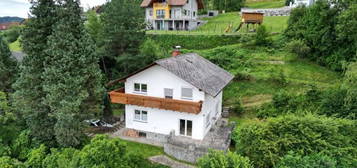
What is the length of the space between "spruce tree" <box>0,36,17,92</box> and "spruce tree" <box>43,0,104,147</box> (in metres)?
7.83

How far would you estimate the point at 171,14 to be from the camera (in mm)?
43312

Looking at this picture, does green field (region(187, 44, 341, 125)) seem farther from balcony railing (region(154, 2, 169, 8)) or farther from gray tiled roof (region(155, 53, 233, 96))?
balcony railing (region(154, 2, 169, 8))

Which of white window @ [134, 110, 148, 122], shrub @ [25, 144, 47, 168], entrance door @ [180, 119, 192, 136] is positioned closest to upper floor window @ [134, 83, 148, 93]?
white window @ [134, 110, 148, 122]

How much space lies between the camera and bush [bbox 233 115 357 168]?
12148 mm

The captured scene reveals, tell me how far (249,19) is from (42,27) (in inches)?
1164

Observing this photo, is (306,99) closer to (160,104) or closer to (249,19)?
(160,104)

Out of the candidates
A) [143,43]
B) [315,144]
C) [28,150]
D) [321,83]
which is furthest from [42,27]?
[321,83]

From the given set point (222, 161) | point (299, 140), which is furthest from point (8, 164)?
point (299, 140)

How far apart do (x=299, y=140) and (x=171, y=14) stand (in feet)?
118

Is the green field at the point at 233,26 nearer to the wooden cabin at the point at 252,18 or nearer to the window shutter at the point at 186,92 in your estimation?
the wooden cabin at the point at 252,18

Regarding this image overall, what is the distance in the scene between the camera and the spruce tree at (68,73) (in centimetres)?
1465

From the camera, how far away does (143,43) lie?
88.3ft

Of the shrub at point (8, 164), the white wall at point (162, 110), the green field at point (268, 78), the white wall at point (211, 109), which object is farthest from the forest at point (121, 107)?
the white wall at point (211, 109)

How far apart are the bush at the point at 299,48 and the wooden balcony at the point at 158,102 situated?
701 inches
